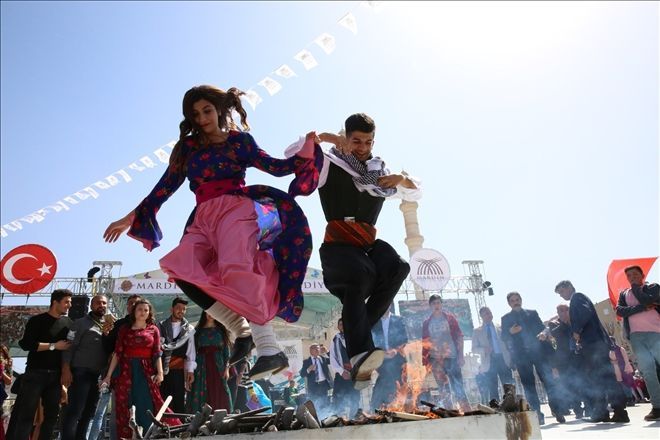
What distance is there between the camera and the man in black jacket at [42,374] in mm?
4703

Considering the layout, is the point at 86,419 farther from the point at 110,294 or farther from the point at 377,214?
the point at 110,294

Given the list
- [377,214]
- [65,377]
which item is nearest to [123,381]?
[65,377]

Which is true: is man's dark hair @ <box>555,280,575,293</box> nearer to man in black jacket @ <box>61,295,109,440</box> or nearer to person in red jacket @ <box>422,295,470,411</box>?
person in red jacket @ <box>422,295,470,411</box>

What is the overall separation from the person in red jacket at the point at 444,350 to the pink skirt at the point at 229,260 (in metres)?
4.83

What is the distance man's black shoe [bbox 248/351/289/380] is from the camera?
2727mm

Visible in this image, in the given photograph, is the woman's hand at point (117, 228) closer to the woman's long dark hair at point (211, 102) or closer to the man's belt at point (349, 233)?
the woman's long dark hair at point (211, 102)

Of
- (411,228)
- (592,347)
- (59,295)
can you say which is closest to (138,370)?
(59,295)

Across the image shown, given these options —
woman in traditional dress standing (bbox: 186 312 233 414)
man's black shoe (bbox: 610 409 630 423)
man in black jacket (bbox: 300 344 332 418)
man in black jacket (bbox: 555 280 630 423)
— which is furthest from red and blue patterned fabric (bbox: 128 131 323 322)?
man in black jacket (bbox: 300 344 332 418)

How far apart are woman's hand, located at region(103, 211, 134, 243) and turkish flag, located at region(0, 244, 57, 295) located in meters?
10.5

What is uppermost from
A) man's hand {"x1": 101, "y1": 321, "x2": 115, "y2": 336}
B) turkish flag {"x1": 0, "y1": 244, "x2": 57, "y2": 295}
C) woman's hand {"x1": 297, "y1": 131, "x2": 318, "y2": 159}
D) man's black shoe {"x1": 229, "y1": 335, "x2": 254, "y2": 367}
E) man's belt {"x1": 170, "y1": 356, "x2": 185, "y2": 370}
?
turkish flag {"x1": 0, "y1": 244, "x2": 57, "y2": 295}

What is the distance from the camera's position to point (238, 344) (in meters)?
3.05

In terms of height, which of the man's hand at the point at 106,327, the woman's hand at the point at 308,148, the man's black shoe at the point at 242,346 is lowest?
the man's black shoe at the point at 242,346

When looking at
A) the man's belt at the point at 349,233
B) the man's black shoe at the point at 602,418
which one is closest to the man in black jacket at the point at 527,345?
the man's black shoe at the point at 602,418

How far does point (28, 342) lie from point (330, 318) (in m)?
22.4
